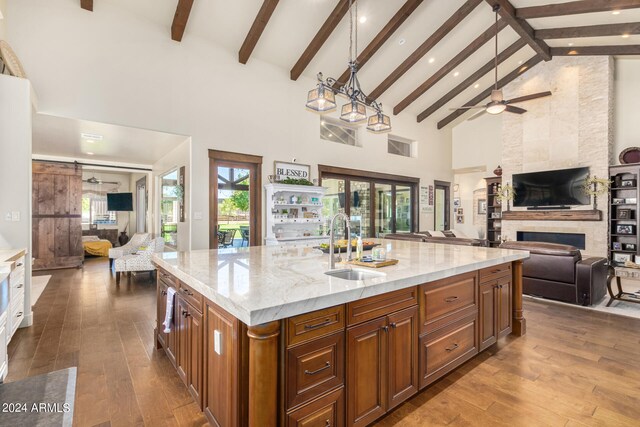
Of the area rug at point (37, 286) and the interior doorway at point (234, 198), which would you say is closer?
the area rug at point (37, 286)

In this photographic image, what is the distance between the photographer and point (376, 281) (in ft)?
5.89

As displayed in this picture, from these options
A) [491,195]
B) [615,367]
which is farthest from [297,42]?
[491,195]

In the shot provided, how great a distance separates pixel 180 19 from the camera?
4.52m

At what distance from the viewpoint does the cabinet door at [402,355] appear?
6.25 feet

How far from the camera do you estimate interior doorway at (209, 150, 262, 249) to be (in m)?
5.41

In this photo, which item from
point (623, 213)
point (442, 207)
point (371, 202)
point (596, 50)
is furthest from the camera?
point (442, 207)

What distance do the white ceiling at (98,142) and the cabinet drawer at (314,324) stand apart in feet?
14.7

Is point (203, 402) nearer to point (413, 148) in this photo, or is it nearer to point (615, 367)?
point (615, 367)

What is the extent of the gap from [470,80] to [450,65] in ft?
3.79

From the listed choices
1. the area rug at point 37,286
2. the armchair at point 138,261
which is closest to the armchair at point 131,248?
the armchair at point 138,261

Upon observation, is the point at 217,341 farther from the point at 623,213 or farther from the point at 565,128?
the point at 565,128

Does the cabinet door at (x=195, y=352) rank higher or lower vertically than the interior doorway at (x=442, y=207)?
lower

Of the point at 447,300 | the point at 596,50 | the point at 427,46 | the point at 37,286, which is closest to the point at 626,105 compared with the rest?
the point at 596,50

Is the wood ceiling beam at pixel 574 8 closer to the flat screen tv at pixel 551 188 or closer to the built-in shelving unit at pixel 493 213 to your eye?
the flat screen tv at pixel 551 188
